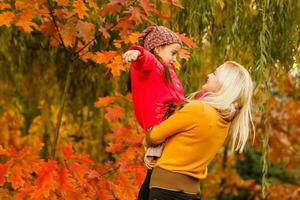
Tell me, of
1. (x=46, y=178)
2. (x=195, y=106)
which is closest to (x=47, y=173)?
(x=46, y=178)

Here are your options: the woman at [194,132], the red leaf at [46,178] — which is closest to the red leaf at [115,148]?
the red leaf at [46,178]

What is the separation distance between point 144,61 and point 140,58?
4 cm

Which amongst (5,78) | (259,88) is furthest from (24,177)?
(5,78)

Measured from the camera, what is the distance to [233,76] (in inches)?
112

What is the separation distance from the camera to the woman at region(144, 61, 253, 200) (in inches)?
110

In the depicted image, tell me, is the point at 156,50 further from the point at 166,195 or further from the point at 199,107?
the point at 166,195

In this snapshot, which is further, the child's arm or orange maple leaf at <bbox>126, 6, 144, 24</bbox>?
orange maple leaf at <bbox>126, 6, 144, 24</bbox>

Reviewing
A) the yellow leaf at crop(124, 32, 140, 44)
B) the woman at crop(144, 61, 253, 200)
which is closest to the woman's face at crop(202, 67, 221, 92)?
the woman at crop(144, 61, 253, 200)

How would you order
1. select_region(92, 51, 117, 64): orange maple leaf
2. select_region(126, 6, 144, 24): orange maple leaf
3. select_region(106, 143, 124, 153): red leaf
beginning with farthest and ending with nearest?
select_region(106, 143, 124, 153): red leaf → select_region(92, 51, 117, 64): orange maple leaf → select_region(126, 6, 144, 24): orange maple leaf

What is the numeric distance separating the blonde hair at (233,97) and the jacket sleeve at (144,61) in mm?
246

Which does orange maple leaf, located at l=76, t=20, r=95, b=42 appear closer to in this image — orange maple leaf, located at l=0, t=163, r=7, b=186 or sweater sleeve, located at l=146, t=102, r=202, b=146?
orange maple leaf, located at l=0, t=163, r=7, b=186

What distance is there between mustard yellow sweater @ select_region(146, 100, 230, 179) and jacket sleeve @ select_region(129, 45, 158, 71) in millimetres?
224

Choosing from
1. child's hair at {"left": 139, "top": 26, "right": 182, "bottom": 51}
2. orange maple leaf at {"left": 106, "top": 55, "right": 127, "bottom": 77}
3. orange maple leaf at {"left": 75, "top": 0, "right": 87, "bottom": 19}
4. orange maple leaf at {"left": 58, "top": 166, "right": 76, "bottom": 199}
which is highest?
orange maple leaf at {"left": 75, "top": 0, "right": 87, "bottom": 19}

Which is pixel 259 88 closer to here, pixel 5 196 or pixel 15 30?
pixel 5 196
